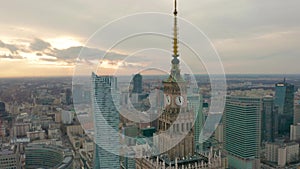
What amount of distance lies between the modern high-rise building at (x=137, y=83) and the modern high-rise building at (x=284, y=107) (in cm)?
1272

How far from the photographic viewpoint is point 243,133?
12.9 m

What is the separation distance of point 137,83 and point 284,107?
1407 centimetres

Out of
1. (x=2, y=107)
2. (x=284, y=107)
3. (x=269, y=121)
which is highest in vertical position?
(x=2, y=107)

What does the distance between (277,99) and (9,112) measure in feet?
44.2

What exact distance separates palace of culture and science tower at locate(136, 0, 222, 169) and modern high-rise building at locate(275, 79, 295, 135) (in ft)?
41.2

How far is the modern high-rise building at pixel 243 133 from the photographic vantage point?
12.2 metres

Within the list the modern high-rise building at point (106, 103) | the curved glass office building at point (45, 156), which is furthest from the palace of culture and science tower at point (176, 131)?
the curved glass office building at point (45, 156)

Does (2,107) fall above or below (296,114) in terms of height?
above

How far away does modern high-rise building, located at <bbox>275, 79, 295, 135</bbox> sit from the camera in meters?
14.6

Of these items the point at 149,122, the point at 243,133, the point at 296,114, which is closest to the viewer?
the point at 149,122

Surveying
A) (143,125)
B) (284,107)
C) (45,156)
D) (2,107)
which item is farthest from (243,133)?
(2,107)

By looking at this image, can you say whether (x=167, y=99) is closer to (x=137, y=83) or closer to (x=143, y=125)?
(x=137, y=83)

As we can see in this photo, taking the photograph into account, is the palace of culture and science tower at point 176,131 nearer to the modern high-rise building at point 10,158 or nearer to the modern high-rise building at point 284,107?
the modern high-rise building at point 10,158

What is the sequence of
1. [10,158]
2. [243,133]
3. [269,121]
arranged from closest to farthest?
[10,158]
[243,133]
[269,121]
